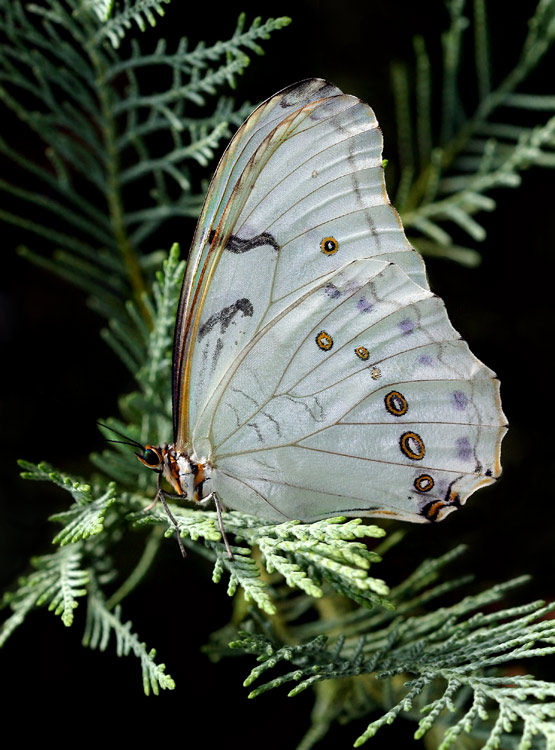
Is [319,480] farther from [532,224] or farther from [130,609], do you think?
[532,224]

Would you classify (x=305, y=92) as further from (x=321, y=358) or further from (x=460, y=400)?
(x=460, y=400)

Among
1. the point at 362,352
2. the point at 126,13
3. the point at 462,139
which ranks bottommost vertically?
the point at 362,352

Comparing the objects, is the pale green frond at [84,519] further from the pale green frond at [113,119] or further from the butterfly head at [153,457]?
the pale green frond at [113,119]

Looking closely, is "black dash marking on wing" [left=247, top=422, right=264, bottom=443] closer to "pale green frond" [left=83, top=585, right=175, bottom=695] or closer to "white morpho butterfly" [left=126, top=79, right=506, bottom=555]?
"white morpho butterfly" [left=126, top=79, right=506, bottom=555]

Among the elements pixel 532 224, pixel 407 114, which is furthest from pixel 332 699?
pixel 532 224

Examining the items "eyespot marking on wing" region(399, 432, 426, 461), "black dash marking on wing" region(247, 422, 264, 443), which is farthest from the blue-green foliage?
"black dash marking on wing" region(247, 422, 264, 443)

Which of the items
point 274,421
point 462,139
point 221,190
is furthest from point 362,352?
point 462,139
